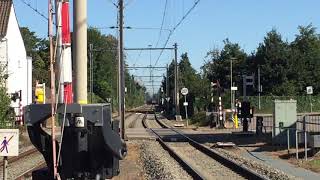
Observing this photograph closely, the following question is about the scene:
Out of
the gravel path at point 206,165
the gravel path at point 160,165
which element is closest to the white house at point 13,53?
the gravel path at point 160,165

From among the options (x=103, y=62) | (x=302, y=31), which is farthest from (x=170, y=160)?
(x=103, y=62)

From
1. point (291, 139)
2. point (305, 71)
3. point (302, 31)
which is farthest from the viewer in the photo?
point (302, 31)

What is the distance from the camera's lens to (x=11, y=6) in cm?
6344

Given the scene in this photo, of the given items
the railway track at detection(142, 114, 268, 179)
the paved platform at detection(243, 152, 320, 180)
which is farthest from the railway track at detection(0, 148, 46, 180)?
the paved platform at detection(243, 152, 320, 180)

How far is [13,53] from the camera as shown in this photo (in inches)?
2515

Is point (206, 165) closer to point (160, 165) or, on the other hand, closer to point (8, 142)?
point (160, 165)


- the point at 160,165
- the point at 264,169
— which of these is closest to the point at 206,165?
the point at 160,165

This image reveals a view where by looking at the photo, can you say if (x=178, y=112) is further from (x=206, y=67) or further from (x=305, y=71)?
(x=206, y=67)

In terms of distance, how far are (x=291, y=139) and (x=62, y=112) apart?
60.5ft

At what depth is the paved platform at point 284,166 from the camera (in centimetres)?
1626

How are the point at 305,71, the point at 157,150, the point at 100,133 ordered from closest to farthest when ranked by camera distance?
the point at 100,133
the point at 157,150
the point at 305,71

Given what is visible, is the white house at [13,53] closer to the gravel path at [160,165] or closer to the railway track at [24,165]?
the railway track at [24,165]

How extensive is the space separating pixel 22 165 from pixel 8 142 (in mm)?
12163

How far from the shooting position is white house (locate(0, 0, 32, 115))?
59925 mm
